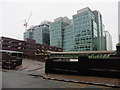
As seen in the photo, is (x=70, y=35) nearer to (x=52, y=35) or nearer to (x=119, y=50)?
(x=52, y=35)

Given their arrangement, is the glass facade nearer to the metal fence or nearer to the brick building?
the brick building

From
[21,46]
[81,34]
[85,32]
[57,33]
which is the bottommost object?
[21,46]

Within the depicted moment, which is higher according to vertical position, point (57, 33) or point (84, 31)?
point (57, 33)

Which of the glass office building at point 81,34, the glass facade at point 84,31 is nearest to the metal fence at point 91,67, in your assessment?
the glass office building at point 81,34

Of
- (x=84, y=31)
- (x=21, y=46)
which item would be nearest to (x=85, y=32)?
(x=84, y=31)

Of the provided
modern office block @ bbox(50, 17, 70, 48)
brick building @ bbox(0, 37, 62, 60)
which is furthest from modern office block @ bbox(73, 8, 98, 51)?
brick building @ bbox(0, 37, 62, 60)

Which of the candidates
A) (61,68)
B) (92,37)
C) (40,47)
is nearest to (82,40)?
(92,37)

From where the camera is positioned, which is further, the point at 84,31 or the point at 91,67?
the point at 84,31

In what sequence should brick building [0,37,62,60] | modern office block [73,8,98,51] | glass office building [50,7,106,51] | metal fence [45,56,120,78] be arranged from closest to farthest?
metal fence [45,56,120,78] → brick building [0,37,62,60] → modern office block [73,8,98,51] → glass office building [50,7,106,51]

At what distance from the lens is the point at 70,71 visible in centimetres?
1302

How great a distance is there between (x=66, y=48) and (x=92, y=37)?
2711cm

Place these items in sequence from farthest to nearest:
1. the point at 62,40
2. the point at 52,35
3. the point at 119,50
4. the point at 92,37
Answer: the point at 52,35 < the point at 62,40 < the point at 92,37 < the point at 119,50

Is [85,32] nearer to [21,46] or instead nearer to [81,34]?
[81,34]

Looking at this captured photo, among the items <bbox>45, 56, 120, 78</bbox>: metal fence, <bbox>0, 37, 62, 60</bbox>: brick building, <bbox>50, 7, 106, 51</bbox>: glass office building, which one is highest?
<bbox>50, 7, 106, 51</bbox>: glass office building
